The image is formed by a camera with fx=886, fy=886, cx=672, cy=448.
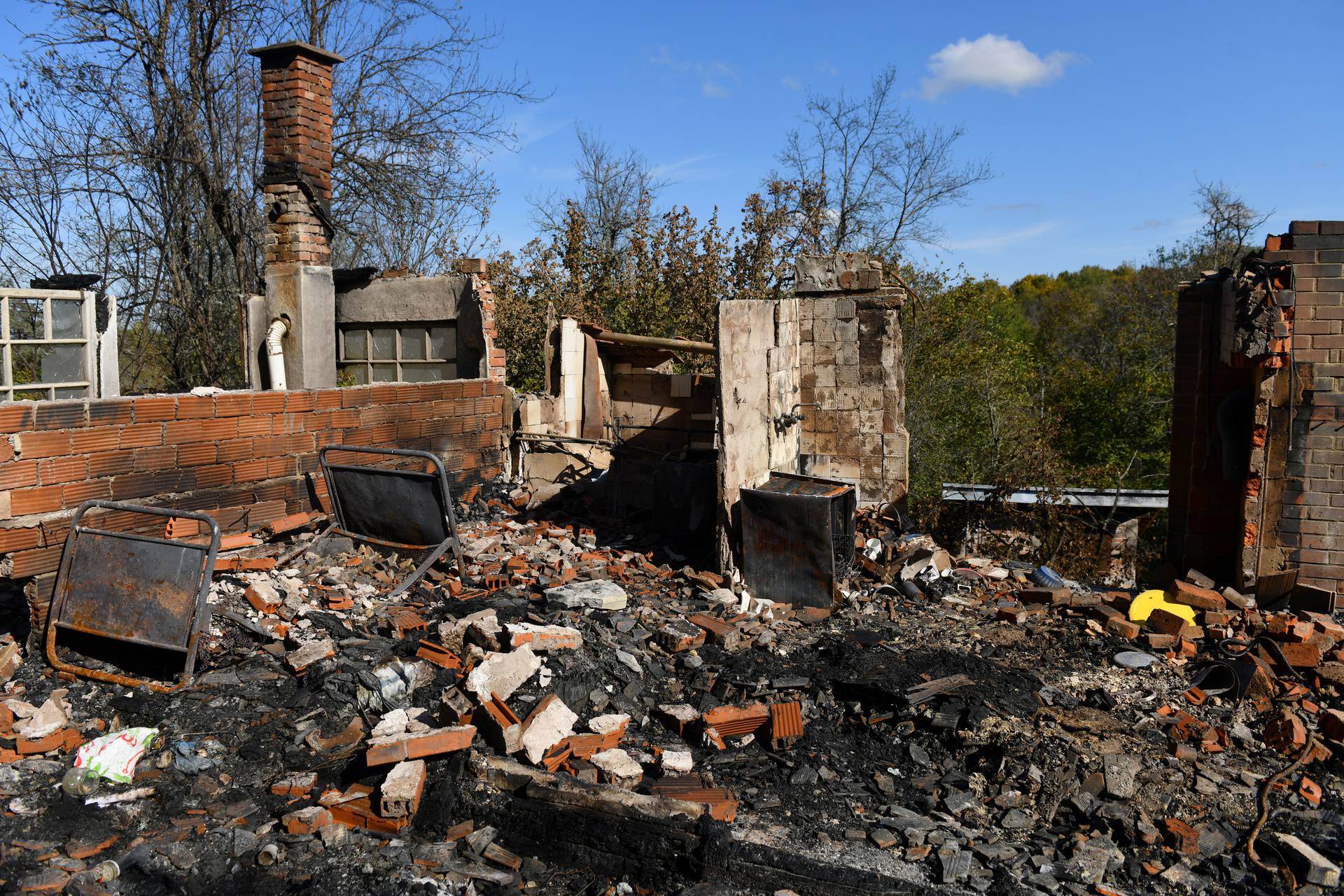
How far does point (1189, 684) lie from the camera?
575 centimetres

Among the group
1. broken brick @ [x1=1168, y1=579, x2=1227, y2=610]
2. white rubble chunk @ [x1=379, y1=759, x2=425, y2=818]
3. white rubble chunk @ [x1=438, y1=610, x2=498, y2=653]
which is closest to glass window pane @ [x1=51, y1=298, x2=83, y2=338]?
white rubble chunk @ [x1=438, y1=610, x2=498, y2=653]

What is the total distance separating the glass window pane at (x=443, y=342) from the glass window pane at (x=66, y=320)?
12.5ft

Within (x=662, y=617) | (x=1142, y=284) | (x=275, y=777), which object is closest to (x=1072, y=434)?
(x=1142, y=284)

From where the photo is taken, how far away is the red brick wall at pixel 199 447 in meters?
5.94

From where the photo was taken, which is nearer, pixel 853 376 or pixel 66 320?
pixel 853 376

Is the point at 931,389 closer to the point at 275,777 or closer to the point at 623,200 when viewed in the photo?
the point at 623,200

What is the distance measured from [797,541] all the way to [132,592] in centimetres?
475

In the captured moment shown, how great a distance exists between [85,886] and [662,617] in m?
3.94

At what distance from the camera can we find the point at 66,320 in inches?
370

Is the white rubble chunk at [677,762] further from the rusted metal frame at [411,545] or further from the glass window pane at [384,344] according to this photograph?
the glass window pane at [384,344]

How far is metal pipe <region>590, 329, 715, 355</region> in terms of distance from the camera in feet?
36.8

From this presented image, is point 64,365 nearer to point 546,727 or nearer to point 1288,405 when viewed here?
point 546,727

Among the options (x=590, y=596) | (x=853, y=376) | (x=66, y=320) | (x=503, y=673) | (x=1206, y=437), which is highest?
(x=66, y=320)

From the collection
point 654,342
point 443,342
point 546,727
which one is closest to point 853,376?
point 654,342
